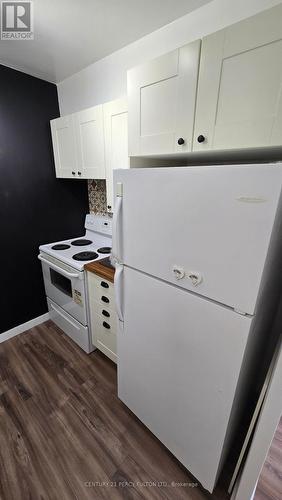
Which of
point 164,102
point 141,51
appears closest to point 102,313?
point 164,102

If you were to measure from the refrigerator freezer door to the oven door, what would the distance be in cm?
97

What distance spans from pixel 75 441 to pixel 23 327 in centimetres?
136

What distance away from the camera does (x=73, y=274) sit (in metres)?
1.82

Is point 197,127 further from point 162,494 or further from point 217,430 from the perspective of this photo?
point 162,494

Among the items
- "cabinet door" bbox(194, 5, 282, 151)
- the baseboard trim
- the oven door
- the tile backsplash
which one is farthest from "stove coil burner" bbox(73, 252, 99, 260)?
"cabinet door" bbox(194, 5, 282, 151)

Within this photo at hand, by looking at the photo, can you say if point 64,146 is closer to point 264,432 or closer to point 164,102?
point 164,102

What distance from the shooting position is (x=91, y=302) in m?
1.86

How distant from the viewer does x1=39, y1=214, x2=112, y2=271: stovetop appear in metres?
1.92

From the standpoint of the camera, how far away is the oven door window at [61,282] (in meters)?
2.04

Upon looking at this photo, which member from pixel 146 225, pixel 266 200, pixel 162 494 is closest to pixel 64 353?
pixel 162 494

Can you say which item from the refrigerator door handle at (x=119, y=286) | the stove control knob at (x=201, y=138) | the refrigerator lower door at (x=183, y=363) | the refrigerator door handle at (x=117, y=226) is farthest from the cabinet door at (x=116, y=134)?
the refrigerator lower door at (x=183, y=363)

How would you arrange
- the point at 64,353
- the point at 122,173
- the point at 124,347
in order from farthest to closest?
the point at 64,353
the point at 124,347
the point at 122,173

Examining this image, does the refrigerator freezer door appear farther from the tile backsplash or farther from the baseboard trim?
the baseboard trim

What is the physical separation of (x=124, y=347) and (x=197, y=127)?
4.39 feet
